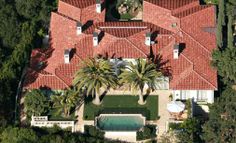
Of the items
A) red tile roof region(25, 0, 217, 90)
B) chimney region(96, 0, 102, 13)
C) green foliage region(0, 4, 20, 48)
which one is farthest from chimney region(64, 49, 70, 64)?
→ green foliage region(0, 4, 20, 48)

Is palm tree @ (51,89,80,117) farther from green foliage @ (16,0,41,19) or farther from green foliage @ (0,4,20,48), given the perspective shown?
green foliage @ (16,0,41,19)

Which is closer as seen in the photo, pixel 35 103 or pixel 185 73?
pixel 35 103

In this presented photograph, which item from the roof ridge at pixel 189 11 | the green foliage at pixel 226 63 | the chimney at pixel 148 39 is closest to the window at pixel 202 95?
the green foliage at pixel 226 63

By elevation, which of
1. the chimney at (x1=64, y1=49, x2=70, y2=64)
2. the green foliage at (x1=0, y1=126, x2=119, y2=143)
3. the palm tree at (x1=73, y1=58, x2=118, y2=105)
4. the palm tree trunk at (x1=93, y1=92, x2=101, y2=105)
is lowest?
the green foliage at (x1=0, y1=126, x2=119, y2=143)

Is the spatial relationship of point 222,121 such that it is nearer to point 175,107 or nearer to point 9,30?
point 175,107

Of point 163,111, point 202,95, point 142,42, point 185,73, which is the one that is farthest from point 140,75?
point 202,95

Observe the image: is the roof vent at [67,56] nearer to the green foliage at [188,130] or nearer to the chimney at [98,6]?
the chimney at [98,6]
